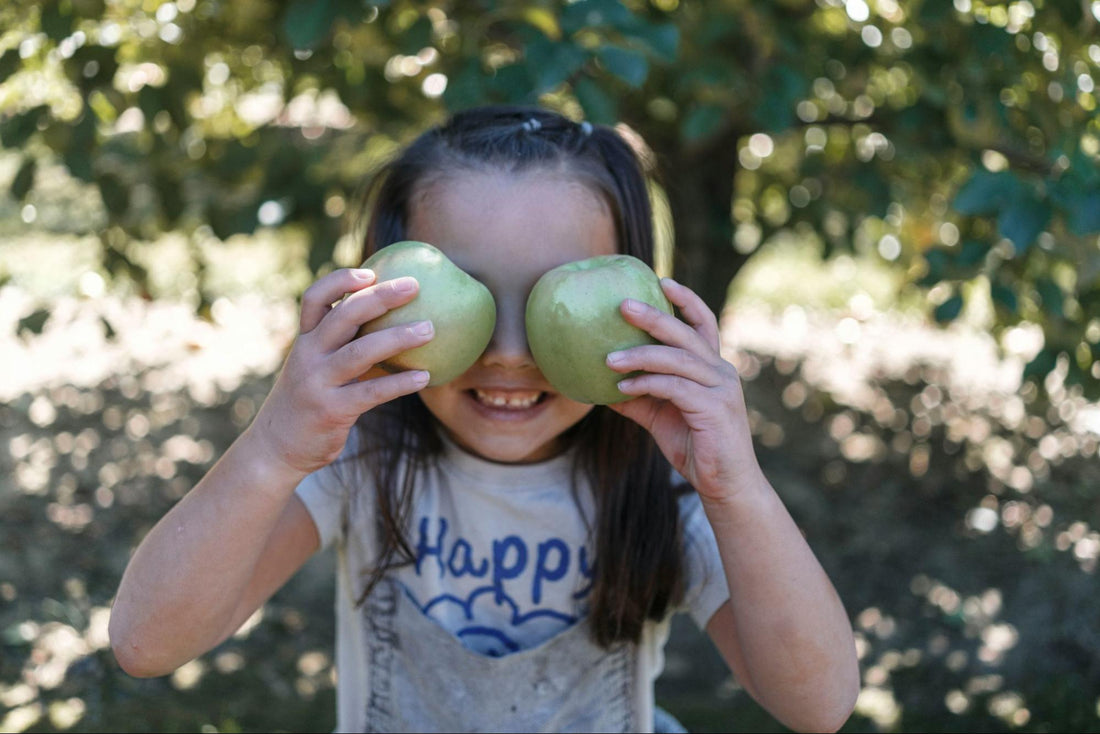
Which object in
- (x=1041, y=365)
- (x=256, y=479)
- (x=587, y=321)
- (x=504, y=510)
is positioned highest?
(x=587, y=321)

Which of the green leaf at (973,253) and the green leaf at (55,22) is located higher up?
the green leaf at (55,22)

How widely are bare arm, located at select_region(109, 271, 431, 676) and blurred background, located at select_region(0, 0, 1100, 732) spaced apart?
68cm

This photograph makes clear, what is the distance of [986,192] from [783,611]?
3.13 ft

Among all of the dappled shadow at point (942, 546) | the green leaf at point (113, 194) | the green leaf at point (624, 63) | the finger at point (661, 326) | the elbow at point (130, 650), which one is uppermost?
the green leaf at point (624, 63)

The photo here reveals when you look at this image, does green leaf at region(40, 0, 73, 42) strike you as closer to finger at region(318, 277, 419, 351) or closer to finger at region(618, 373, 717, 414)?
finger at region(318, 277, 419, 351)

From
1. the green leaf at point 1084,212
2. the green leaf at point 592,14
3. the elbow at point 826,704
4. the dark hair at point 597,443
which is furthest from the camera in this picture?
the green leaf at point 1084,212

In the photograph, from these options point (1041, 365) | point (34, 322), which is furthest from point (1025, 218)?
point (34, 322)

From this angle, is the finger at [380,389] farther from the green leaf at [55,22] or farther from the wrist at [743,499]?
the green leaf at [55,22]

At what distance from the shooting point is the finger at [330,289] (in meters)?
1.22

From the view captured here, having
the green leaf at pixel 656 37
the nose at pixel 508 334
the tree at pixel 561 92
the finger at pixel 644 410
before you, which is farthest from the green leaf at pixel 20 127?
the finger at pixel 644 410

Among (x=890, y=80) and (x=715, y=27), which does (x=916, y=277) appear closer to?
(x=715, y=27)

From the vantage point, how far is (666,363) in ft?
3.95

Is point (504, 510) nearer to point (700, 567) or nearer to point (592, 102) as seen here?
point (700, 567)

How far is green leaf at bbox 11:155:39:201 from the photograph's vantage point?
2.46 metres
